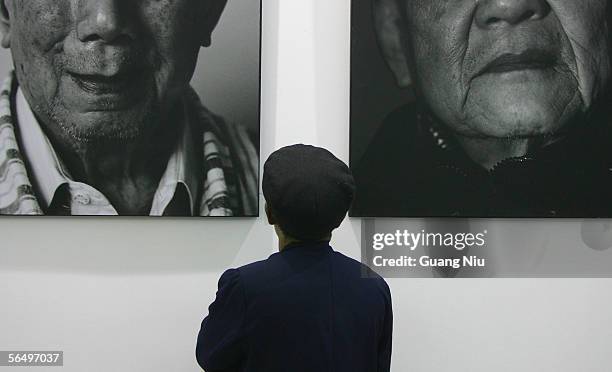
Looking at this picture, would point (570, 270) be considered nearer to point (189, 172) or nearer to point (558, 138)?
point (558, 138)

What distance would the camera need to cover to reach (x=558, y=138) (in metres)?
1.26

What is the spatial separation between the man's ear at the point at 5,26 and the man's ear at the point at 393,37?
775 millimetres

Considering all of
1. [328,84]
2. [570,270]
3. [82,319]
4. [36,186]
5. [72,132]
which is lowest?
[82,319]

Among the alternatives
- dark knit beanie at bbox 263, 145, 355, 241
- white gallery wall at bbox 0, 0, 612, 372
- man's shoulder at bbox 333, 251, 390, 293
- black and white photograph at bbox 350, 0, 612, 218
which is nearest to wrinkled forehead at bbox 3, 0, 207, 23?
white gallery wall at bbox 0, 0, 612, 372

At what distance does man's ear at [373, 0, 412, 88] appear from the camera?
4.07 feet

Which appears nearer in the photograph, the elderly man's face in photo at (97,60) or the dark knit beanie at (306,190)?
the dark knit beanie at (306,190)

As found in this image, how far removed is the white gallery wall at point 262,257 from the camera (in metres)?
1.22

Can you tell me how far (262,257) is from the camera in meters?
1.24

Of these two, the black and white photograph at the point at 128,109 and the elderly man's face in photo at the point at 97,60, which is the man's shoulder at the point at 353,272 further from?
the elderly man's face in photo at the point at 97,60

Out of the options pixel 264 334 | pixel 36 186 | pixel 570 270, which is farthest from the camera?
pixel 570 270

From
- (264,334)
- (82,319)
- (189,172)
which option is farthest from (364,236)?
(82,319)

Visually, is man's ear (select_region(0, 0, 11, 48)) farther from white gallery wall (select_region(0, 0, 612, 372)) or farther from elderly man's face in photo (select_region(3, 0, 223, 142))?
white gallery wall (select_region(0, 0, 612, 372))

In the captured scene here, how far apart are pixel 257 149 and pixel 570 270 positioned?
758mm

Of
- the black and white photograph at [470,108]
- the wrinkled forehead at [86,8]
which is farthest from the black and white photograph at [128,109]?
the black and white photograph at [470,108]
